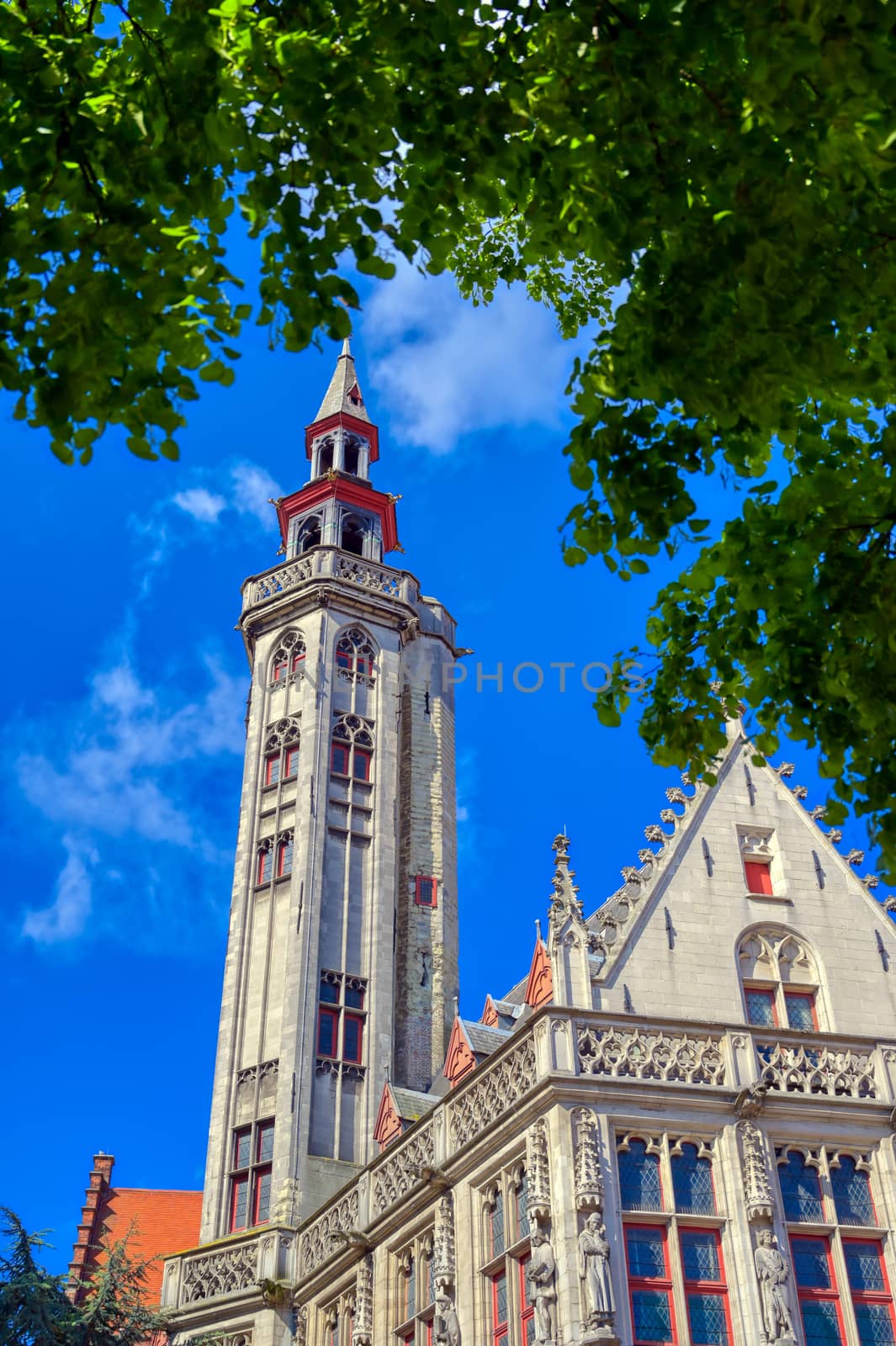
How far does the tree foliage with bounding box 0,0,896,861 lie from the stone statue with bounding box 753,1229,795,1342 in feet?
36.1

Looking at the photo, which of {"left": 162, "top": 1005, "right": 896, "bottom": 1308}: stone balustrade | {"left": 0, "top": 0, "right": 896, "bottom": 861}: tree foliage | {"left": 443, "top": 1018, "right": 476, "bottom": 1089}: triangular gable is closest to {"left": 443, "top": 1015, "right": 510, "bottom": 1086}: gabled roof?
{"left": 443, "top": 1018, "right": 476, "bottom": 1089}: triangular gable

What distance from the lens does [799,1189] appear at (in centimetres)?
1898

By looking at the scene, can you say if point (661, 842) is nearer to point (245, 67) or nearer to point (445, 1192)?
point (445, 1192)

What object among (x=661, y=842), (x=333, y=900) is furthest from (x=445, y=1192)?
(x=333, y=900)

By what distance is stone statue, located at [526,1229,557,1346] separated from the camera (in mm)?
17250

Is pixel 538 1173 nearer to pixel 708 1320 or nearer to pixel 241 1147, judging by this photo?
pixel 708 1320

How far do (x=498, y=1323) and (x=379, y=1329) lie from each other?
321cm

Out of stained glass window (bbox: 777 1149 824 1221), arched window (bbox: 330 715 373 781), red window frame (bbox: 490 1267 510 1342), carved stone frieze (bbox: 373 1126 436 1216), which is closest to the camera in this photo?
stained glass window (bbox: 777 1149 824 1221)

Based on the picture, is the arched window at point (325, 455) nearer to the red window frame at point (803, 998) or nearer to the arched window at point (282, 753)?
the arched window at point (282, 753)

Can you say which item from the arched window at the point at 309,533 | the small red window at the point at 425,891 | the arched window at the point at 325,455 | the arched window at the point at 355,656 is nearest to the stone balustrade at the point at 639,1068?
the small red window at the point at 425,891

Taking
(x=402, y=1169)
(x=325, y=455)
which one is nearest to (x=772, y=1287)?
(x=402, y=1169)

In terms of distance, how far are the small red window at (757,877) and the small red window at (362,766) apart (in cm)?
1376

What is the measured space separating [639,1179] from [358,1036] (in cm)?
1407

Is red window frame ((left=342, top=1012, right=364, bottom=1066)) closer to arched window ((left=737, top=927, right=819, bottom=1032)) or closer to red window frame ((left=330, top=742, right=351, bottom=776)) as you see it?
red window frame ((left=330, top=742, right=351, bottom=776))
